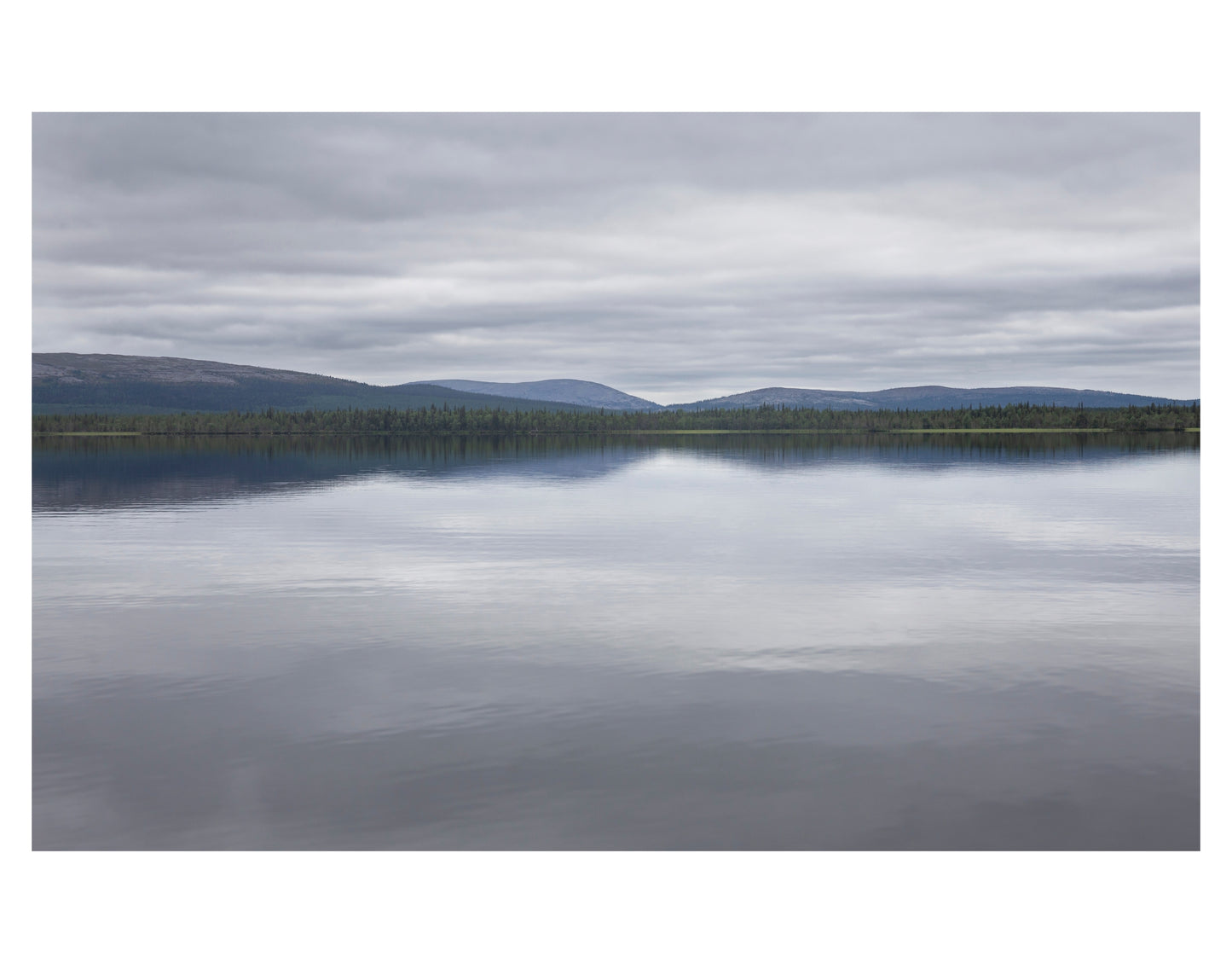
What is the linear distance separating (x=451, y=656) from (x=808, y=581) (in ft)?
39.7

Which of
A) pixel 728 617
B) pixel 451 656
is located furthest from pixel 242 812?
pixel 728 617

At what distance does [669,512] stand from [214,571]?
24.2 meters

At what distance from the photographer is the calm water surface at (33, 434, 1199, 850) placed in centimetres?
1257

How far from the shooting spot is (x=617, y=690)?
57.1ft

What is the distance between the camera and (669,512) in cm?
4947

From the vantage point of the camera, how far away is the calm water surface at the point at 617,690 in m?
12.6

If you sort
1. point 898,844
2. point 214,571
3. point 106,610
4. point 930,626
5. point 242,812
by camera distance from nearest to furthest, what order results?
1. point 898,844
2. point 242,812
3. point 930,626
4. point 106,610
5. point 214,571

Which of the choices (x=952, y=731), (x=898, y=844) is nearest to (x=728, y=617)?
(x=952, y=731)

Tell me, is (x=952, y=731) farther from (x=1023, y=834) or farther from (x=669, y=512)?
(x=669, y=512)

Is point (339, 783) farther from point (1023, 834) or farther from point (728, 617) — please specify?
point (728, 617)

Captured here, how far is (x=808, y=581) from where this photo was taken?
92.3 ft
